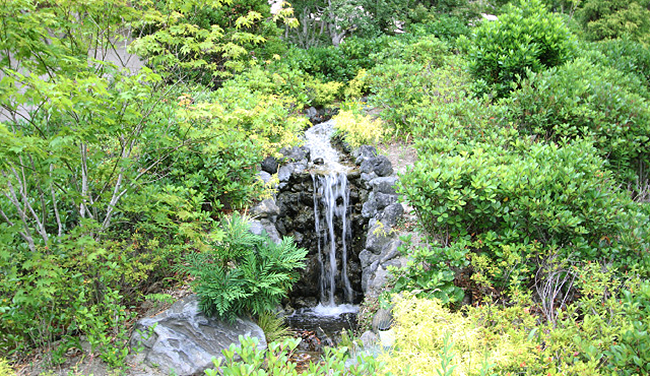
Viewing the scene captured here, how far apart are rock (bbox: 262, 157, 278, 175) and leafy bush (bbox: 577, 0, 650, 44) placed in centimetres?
1237

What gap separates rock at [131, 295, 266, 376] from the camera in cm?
414

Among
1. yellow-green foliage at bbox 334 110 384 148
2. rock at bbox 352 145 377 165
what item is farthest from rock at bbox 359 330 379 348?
yellow-green foliage at bbox 334 110 384 148

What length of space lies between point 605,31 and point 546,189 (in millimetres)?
12547

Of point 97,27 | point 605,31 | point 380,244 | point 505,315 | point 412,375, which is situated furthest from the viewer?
point 605,31

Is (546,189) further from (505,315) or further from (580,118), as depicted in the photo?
(580,118)

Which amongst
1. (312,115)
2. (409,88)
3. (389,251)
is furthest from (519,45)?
(312,115)

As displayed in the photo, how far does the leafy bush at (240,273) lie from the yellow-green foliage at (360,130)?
4.10 meters

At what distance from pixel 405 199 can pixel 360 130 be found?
4.02 m

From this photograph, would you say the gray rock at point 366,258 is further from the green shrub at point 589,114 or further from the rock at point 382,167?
the green shrub at point 589,114

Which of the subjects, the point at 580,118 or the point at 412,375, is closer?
the point at 412,375

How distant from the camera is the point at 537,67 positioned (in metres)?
6.64

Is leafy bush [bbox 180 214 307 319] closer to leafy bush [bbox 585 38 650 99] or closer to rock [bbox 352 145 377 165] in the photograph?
rock [bbox 352 145 377 165]

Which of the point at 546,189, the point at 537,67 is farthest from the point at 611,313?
the point at 537,67

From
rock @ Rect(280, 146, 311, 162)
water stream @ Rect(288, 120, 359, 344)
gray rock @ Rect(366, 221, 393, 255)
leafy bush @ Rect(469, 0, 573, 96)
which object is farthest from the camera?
rock @ Rect(280, 146, 311, 162)
